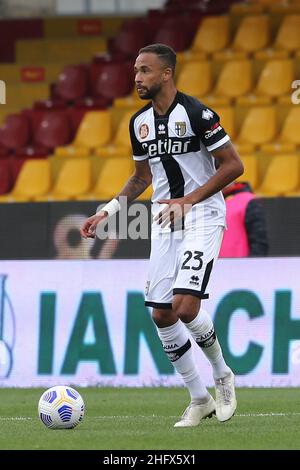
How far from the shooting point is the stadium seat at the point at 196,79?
17500 millimetres

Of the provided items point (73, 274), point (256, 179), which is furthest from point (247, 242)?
point (256, 179)

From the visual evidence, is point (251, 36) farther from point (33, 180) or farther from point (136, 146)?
point (136, 146)

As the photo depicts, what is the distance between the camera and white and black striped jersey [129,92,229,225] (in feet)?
25.8

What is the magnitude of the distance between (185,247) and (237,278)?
3611 mm

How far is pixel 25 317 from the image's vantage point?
38.4ft

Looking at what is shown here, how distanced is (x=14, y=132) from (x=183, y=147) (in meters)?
10.7

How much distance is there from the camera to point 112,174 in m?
16.4

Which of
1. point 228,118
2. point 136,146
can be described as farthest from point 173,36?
point 136,146

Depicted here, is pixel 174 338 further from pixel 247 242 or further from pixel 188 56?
pixel 188 56

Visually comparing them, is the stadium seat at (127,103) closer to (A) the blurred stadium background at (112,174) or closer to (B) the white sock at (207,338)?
(A) the blurred stadium background at (112,174)

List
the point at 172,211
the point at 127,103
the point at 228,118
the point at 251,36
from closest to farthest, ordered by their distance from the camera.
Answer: the point at 172,211, the point at 228,118, the point at 251,36, the point at 127,103

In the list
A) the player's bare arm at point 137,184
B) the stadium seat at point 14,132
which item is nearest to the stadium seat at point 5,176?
the stadium seat at point 14,132

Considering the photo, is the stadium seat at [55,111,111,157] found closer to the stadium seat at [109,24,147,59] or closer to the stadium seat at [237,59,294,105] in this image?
the stadium seat at [109,24,147,59]

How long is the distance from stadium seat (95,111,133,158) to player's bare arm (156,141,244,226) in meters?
8.87
